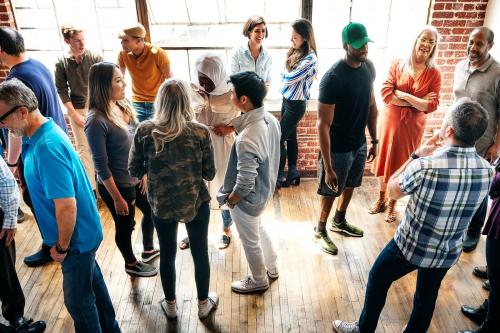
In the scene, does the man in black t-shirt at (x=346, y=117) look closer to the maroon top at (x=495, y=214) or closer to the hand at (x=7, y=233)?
the maroon top at (x=495, y=214)

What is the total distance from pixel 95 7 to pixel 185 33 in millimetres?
1039

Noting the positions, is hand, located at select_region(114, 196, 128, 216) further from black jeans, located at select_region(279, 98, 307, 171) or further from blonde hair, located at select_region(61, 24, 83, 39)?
black jeans, located at select_region(279, 98, 307, 171)

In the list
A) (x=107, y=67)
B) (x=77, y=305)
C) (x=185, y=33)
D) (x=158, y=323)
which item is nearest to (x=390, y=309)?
(x=158, y=323)

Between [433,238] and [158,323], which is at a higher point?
[433,238]

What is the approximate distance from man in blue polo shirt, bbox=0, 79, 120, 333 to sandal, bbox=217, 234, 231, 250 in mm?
1329

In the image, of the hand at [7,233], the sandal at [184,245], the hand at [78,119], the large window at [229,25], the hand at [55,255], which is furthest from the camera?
the large window at [229,25]

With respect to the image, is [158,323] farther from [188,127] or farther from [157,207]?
[188,127]

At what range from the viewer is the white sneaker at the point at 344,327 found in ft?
8.01

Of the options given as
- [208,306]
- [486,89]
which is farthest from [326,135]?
[208,306]

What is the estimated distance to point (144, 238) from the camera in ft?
10.2

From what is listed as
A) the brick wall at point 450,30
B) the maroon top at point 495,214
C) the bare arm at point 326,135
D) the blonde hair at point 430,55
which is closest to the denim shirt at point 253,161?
the bare arm at point 326,135

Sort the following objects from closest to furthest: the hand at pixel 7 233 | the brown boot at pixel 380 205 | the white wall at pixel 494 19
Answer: the hand at pixel 7 233
the white wall at pixel 494 19
the brown boot at pixel 380 205

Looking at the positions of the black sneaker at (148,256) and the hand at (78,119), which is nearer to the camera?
the black sneaker at (148,256)

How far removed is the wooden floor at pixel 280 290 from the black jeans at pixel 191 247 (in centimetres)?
26
